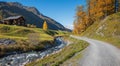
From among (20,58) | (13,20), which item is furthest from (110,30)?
(13,20)

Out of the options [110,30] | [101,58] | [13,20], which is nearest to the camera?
[101,58]

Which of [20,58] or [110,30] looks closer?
[20,58]

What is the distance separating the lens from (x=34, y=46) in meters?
61.6

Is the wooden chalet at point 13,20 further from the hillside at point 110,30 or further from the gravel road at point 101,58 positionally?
the gravel road at point 101,58

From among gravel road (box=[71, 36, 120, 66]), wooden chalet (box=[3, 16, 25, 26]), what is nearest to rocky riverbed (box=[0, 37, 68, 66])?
gravel road (box=[71, 36, 120, 66])

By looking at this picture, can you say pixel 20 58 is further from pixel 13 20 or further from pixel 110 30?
pixel 13 20

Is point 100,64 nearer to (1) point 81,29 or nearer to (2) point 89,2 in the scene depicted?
(2) point 89,2

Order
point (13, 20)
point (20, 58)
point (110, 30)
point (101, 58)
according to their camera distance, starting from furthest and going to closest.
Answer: point (13, 20) → point (110, 30) → point (20, 58) → point (101, 58)

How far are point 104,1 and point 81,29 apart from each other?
2914 cm

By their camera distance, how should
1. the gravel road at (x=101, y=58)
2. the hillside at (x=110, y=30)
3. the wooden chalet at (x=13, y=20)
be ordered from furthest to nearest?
the wooden chalet at (x=13, y=20), the hillside at (x=110, y=30), the gravel road at (x=101, y=58)

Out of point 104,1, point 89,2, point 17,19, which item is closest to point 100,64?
point 104,1

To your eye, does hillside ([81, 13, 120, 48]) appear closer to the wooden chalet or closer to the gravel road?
the gravel road

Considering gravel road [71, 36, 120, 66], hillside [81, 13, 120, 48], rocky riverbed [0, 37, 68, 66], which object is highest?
hillside [81, 13, 120, 48]

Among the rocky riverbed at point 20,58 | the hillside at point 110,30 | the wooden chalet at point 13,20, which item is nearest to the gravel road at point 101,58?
the rocky riverbed at point 20,58
